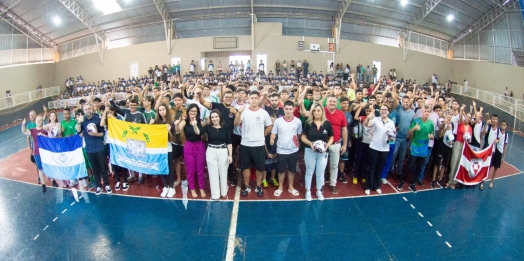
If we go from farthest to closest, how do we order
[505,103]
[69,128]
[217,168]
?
[505,103], [69,128], [217,168]

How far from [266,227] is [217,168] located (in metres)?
1.47

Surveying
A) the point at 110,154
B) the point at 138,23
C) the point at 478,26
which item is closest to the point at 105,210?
the point at 110,154

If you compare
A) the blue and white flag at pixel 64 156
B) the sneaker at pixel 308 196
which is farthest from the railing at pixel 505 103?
the blue and white flag at pixel 64 156

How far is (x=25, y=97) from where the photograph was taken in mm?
19703

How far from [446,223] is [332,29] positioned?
69.4 feet

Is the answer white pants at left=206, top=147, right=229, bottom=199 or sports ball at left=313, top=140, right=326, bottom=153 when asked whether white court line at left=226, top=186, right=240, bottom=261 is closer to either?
white pants at left=206, top=147, right=229, bottom=199

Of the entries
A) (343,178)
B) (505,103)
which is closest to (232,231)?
(343,178)

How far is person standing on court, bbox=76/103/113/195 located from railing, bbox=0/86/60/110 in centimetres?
1519

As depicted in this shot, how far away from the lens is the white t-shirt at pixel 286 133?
5.80 metres

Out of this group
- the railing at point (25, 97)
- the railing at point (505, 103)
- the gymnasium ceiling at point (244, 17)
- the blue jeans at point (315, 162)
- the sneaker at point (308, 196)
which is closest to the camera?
the blue jeans at point (315, 162)

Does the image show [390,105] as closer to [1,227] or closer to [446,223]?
[446,223]

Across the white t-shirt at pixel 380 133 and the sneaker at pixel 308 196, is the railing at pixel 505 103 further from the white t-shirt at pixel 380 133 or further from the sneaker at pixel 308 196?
the sneaker at pixel 308 196

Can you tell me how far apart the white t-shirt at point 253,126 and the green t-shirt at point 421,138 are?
3.11 m

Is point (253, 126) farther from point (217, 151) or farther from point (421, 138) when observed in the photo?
point (421, 138)
